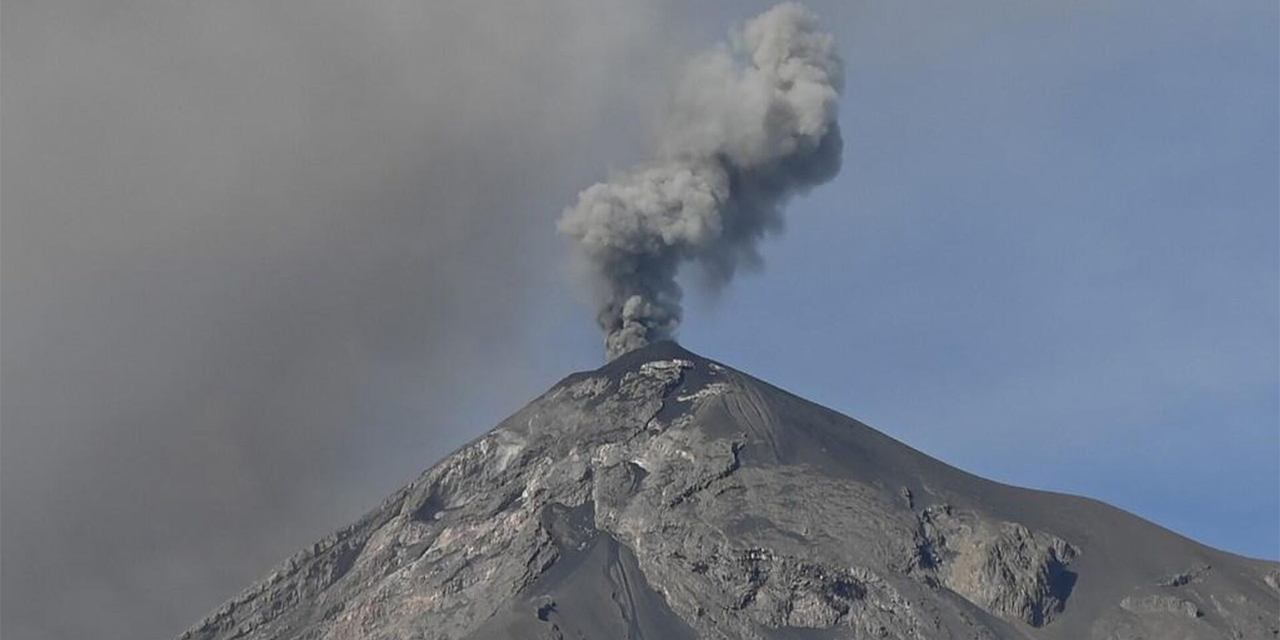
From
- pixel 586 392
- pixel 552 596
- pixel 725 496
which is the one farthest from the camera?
pixel 586 392

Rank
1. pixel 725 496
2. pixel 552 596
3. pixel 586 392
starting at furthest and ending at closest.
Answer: pixel 586 392
pixel 725 496
pixel 552 596

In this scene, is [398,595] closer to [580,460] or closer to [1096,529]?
[580,460]

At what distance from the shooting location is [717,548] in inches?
4715

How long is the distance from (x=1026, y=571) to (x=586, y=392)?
24520 millimetres

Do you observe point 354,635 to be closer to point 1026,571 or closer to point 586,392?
point 586,392

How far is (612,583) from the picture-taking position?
118188 mm

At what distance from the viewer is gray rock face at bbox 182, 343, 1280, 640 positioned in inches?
4579

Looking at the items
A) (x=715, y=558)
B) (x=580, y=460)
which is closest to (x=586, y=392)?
(x=580, y=460)

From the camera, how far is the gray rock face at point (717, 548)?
11631cm

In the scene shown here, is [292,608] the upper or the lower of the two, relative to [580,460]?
lower

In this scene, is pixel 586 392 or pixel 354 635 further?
pixel 586 392

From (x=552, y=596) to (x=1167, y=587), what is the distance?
27.0m

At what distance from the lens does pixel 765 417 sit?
130000mm

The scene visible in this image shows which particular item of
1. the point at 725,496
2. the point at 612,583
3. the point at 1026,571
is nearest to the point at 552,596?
the point at 612,583
